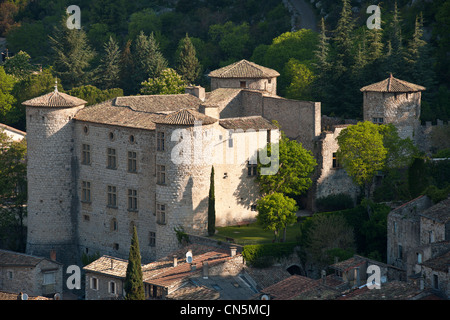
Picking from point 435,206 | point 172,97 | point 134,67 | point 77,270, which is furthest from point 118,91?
point 435,206

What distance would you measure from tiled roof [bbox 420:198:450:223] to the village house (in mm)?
23576

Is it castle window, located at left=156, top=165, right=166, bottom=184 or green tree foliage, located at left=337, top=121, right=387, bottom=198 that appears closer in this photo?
castle window, located at left=156, top=165, right=166, bottom=184

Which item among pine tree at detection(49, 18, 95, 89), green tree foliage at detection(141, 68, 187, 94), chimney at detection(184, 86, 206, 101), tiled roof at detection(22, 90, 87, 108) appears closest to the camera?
tiled roof at detection(22, 90, 87, 108)

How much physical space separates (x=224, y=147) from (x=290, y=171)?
4319 millimetres

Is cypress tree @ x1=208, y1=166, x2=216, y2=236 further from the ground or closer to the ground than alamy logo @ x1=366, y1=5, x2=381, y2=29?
closer to the ground

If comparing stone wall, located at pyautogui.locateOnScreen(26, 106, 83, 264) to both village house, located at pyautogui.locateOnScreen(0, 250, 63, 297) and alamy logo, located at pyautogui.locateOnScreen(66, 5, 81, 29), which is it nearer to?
village house, located at pyautogui.locateOnScreen(0, 250, 63, 297)

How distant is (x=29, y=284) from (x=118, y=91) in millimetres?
28553

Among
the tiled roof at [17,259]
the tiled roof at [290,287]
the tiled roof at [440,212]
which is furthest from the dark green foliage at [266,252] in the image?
the tiled roof at [17,259]

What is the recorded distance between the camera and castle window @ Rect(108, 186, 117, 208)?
80.6 meters

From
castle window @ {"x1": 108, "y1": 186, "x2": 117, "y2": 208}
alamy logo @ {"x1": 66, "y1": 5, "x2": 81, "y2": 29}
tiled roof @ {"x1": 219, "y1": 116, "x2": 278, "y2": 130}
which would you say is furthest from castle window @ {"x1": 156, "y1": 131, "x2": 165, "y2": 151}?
alamy logo @ {"x1": 66, "y1": 5, "x2": 81, "y2": 29}

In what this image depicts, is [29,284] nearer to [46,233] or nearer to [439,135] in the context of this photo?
[46,233]

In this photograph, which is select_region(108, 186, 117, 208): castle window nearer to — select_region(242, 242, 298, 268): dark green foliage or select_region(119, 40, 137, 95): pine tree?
select_region(242, 242, 298, 268): dark green foliage

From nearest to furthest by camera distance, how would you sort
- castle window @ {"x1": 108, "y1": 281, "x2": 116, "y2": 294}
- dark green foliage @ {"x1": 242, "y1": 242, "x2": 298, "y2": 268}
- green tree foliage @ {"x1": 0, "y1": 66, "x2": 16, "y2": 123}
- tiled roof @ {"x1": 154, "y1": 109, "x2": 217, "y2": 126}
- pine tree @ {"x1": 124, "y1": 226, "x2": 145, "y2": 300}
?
pine tree @ {"x1": 124, "y1": 226, "x2": 145, "y2": 300} < dark green foliage @ {"x1": 242, "y1": 242, "x2": 298, "y2": 268} < castle window @ {"x1": 108, "y1": 281, "x2": 116, "y2": 294} < tiled roof @ {"x1": 154, "y1": 109, "x2": 217, "y2": 126} < green tree foliage @ {"x1": 0, "y1": 66, "x2": 16, "y2": 123}

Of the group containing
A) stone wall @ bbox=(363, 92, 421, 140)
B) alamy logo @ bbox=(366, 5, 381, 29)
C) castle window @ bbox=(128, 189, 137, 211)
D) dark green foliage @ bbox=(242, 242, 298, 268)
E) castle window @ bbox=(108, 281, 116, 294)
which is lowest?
castle window @ bbox=(108, 281, 116, 294)
